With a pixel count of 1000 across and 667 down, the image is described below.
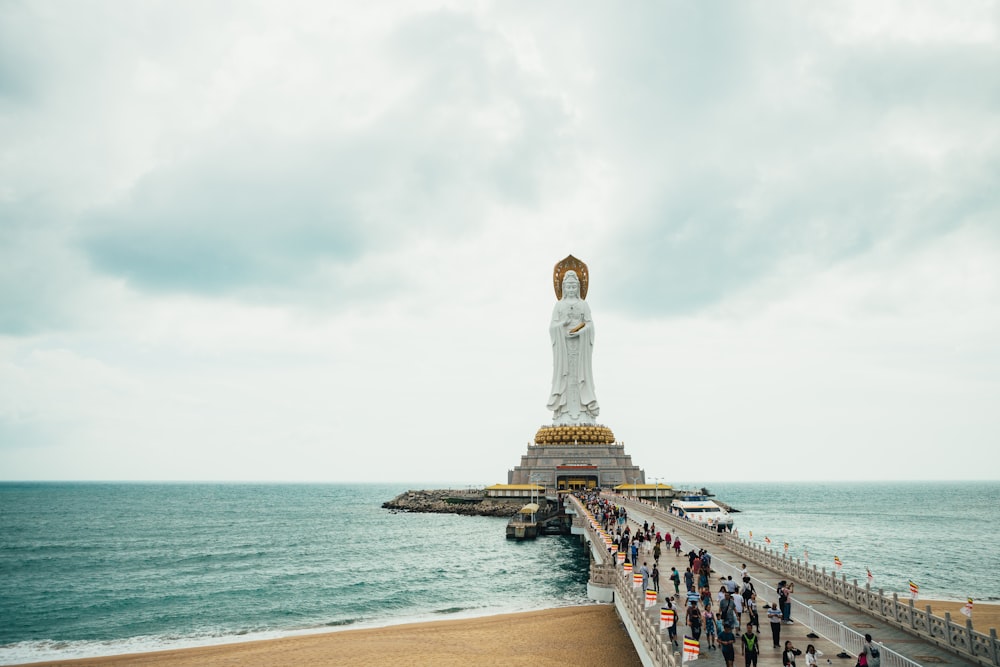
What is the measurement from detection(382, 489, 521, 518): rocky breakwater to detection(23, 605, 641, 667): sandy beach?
3905cm

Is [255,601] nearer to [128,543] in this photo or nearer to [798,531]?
[128,543]

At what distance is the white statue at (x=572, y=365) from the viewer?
6968cm

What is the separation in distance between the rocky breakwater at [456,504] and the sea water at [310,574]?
2322 millimetres

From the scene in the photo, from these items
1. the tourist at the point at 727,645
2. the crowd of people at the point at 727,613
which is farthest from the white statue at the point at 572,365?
the tourist at the point at 727,645

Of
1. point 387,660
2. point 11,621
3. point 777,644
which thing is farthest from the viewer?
point 11,621

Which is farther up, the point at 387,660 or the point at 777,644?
the point at 777,644

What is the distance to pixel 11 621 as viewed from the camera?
2733 centimetres

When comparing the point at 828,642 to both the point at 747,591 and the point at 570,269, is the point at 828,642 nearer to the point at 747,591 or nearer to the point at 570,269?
the point at 747,591

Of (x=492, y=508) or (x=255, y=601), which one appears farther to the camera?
(x=492, y=508)

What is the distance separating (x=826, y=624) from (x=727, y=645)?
2.99 metres

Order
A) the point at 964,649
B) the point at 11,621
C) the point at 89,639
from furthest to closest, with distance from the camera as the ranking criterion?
the point at 11,621 < the point at 89,639 < the point at 964,649

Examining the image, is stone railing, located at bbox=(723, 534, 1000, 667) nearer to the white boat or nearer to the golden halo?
the white boat

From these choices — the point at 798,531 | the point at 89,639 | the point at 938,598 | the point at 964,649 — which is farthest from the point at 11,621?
the point at 798,531

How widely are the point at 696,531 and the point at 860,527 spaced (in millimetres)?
40263
